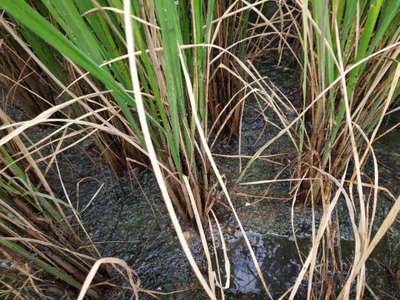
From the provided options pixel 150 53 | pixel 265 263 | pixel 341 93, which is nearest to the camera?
pixel 150 53

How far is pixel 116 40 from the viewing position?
616mm

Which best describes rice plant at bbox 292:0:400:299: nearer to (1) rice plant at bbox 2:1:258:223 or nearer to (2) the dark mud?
(2) the dark mud

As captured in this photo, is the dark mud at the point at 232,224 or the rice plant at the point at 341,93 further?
the dark mud at the point at 232,224

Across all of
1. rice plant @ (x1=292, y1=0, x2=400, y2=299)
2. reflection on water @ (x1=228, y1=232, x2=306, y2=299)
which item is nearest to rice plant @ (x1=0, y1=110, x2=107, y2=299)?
reflection on water @ (x1=228, y1=232, x2=306, y2=299)

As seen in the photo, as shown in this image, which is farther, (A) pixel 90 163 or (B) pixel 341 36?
(A) pixel 90 163

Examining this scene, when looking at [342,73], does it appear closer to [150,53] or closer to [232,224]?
[150,53]

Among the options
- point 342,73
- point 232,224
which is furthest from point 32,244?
point 342,73

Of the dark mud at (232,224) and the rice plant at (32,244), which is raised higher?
the rice plant at (32,244)

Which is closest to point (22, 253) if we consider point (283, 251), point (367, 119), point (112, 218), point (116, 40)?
point (112, 218)

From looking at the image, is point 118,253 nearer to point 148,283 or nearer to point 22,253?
point 148,283

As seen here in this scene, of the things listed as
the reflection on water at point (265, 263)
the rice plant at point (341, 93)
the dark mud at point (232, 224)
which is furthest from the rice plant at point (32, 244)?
the rice plant at point (341, 93)

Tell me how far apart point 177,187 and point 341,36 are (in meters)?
0.38

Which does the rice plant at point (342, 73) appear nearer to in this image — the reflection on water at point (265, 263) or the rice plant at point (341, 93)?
the rice plant at point (341, 93)

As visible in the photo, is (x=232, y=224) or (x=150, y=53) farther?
(x=232, y=224)
